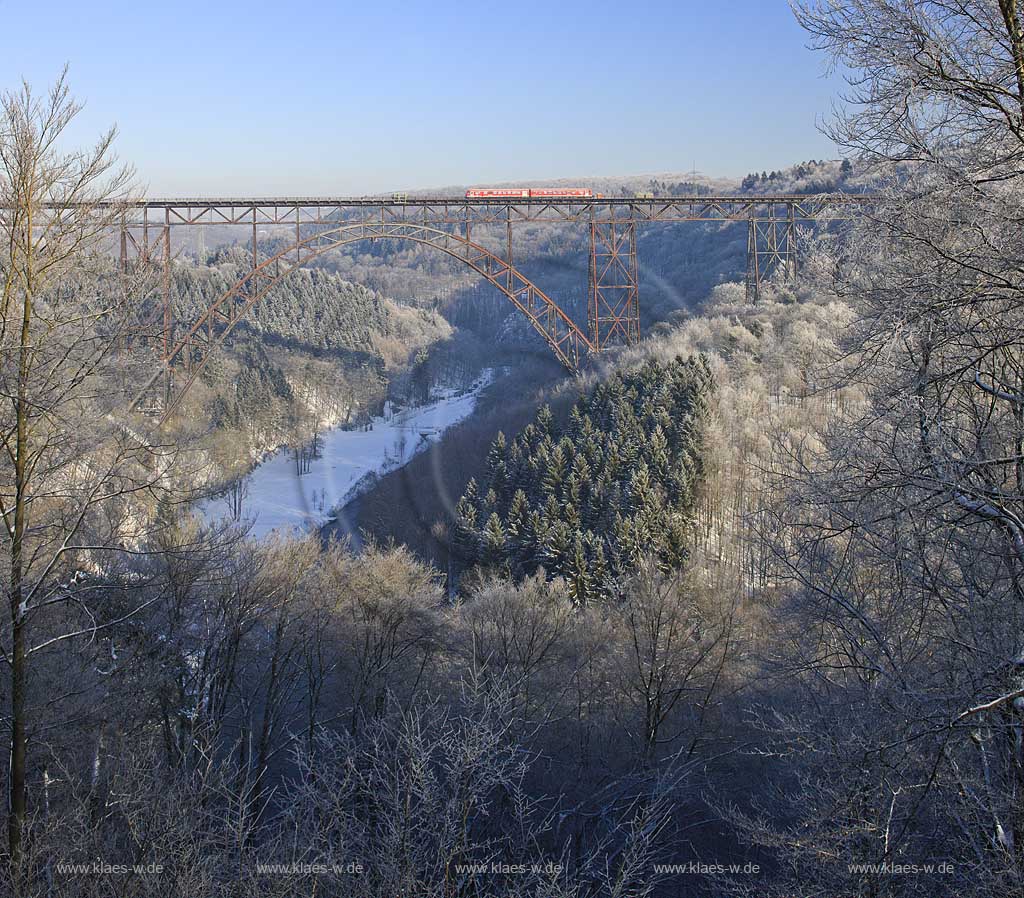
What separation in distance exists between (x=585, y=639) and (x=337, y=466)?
Result: 22957mm

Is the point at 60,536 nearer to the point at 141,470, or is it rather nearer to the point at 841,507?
the point at 141,470

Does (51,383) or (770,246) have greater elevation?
(770,246)

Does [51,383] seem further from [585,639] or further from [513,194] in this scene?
[513,194]

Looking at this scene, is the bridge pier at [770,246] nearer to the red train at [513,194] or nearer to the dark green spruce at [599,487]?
the dark green spruce at [599,487]

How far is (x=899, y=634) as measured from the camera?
577 centimetres

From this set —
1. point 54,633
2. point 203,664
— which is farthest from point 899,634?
point 203,664

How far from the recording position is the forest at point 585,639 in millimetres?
3615

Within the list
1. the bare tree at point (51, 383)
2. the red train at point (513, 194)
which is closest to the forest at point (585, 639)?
the bare tree at point (51, 383)

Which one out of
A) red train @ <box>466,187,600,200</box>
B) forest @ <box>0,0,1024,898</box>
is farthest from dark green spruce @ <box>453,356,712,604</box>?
red train @ <box>466,187,600,200</box>

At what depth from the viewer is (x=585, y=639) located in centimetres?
1498

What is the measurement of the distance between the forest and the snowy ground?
9856 millimetres

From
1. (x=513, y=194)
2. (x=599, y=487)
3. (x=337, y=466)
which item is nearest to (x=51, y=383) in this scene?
(x=599, y=487)

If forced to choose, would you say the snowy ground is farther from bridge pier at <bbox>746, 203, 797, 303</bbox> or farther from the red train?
bridge pier at <bbox>746, 203, 797, 303</bbox>

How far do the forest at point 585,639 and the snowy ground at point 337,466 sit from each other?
9.86 metres
